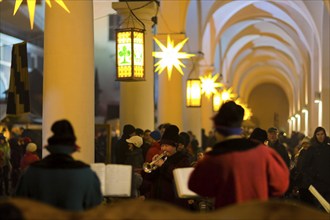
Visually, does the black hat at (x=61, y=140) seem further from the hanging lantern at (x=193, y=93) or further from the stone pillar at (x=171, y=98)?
the hanging lantern at (x=193, y=93)

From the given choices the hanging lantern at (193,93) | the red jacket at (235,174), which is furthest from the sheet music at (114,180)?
the hanging lantern at (193,93)

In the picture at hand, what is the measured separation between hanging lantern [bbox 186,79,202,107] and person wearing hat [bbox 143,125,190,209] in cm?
1108

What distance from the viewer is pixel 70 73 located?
1003 cm

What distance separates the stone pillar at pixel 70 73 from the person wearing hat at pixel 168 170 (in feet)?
2.85

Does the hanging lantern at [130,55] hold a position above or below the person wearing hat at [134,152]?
above

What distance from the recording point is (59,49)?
33.1 feet

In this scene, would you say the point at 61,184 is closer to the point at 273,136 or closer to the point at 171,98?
the point at 273,136

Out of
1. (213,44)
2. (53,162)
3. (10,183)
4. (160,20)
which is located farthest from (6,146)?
(213,44)

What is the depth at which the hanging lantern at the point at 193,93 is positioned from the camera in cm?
2123

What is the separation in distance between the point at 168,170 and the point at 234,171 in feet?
11.5

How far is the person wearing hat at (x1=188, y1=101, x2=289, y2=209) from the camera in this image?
6574 mm

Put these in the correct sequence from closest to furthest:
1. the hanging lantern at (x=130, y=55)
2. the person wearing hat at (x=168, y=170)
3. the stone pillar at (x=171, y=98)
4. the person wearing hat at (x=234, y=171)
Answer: the person wearing hat at (x=234, y=171), the person wearing hat at (x=168, y=170), the hanging lantern at (x=130, y=55), the stone pillar at (x=171, y=98)

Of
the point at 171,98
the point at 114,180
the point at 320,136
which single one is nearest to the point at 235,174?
the point at 114,180

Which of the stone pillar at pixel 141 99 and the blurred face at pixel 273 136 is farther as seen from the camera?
the stone pillar at pixel 141 99
